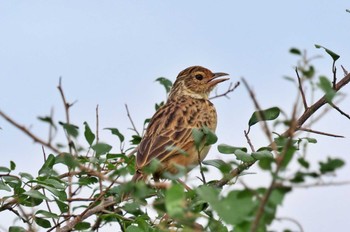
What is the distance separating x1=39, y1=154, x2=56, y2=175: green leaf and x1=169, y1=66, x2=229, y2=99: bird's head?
10.8 feet

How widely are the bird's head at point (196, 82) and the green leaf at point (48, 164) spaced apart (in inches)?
130

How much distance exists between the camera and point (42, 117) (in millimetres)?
2865

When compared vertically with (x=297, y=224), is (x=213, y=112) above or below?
above

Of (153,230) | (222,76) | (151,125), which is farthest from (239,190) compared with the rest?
(222,76)

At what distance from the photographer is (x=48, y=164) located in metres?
5.15

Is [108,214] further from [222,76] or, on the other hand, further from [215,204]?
[222,76]

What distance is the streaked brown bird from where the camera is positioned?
20.5 ft

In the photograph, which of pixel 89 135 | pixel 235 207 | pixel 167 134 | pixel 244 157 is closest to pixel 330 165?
pixel 235 207

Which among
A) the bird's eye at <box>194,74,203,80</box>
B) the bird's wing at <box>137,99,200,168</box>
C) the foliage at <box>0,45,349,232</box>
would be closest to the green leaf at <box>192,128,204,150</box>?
the foliage at <box>0,45,349,232</box>

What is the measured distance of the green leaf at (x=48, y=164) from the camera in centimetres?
514

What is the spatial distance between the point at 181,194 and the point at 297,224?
1.15 feet

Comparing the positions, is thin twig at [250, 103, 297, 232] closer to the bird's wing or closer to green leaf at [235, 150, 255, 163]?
green leaf at [235, 150, 255, 163]

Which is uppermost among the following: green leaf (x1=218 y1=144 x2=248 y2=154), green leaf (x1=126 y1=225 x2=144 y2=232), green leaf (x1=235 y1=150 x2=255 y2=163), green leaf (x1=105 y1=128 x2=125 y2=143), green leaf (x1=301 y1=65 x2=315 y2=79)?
green leaf (x1=105 y1=128 x2=125 y2=143)

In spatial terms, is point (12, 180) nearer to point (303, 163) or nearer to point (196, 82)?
point (303, 163)
